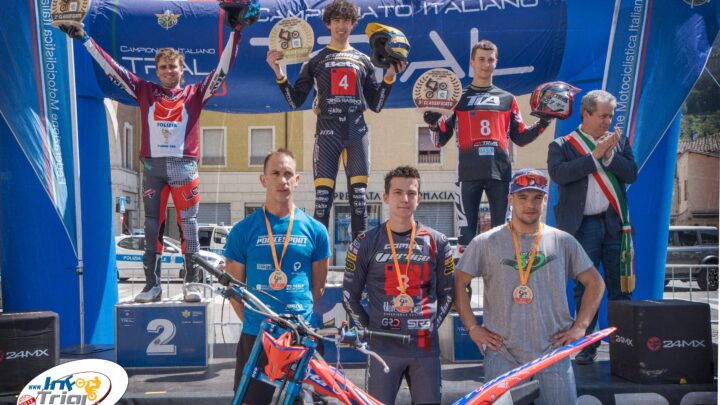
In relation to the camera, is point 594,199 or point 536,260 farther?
point 594,199

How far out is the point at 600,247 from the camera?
4.41m

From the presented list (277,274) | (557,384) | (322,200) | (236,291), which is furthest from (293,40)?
(557,384)

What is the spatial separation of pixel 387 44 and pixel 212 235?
2140 mm

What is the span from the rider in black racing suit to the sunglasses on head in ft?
5.93

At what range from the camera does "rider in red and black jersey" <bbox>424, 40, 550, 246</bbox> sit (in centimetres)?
463

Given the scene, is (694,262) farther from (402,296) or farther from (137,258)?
(137,258)

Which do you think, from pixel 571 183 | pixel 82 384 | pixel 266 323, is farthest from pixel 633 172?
pixel 82 384

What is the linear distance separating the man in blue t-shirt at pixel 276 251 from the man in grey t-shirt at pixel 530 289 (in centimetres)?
73

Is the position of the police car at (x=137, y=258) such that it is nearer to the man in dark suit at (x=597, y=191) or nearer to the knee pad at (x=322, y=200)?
the knee pad at (x=322, y=200)

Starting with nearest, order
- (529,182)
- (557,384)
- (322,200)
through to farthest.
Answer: (557,384) → (529,182) → (322,200)

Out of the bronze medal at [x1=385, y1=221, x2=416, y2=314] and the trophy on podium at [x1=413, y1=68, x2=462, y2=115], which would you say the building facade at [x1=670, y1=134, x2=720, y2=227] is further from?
the bronze medal at [x1=385, y1=221, x2=416, y2=314]

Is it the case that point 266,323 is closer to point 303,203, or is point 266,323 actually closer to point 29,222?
point 303,203

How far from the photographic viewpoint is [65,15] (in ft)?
14.3

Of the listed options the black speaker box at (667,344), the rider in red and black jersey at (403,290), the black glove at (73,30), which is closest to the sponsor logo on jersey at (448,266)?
the rider in red and black jersey at (403,290)
